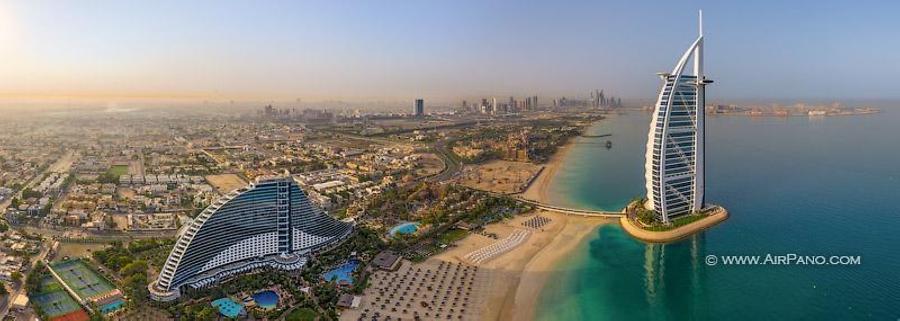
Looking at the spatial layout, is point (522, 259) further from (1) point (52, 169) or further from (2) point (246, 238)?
(1) point (52, 169)

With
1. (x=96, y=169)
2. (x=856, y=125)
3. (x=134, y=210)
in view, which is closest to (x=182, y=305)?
(x=134, y=210)

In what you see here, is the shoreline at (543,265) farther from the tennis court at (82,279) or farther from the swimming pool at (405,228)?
the tennis court at (82,279)

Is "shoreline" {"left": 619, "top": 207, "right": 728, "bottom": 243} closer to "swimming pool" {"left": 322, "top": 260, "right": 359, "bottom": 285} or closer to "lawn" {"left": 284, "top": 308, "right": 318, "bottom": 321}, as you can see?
"swimming pool" {"left": 322, "top": 260, "right": 359, "bottom": 285}

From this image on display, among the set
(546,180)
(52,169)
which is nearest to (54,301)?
(546,180)

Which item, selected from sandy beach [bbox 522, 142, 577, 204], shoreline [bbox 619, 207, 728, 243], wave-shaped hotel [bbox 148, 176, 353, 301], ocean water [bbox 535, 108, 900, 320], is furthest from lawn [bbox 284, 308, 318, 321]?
sandy beach [bbox 522, 142, 577, 204]

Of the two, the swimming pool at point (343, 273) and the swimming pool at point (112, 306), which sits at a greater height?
the swimming pool at point (343, 273)

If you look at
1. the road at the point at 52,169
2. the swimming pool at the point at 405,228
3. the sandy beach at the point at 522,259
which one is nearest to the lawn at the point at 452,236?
the sandy beach at the point at 522,259
